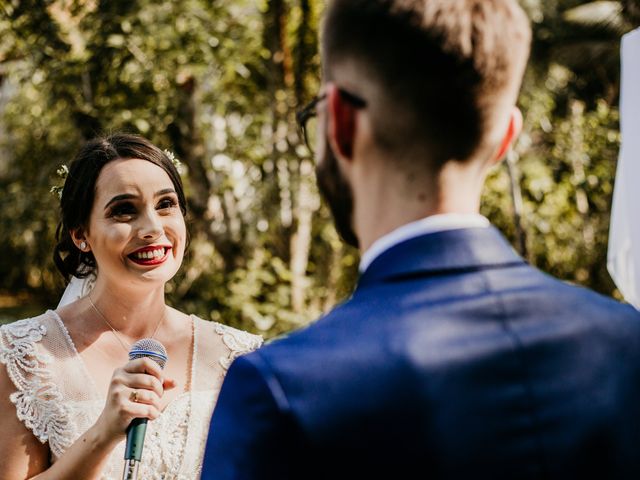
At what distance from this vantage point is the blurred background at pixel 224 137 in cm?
671

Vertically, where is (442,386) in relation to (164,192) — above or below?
below

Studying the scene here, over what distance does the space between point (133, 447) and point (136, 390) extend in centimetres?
15

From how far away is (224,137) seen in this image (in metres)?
7.82

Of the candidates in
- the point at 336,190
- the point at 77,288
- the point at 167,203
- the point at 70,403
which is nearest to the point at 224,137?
the point at 77,288

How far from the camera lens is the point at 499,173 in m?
9.95

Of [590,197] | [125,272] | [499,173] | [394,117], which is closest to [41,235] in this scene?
[499,173]

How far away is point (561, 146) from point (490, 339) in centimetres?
1086

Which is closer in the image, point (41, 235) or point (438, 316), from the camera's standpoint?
point (438, 316)

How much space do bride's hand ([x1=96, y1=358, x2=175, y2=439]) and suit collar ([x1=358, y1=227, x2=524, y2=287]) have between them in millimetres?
939

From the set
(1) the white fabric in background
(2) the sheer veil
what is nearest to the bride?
(2) the sheer veil

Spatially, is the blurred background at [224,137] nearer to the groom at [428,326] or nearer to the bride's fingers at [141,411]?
the bride's fingers at [141,411]

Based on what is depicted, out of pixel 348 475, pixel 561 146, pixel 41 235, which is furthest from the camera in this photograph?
pixel 561 146

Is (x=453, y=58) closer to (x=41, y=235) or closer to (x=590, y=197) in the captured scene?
(x=41, y=235)

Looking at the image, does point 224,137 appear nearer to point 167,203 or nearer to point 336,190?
point 167,203
